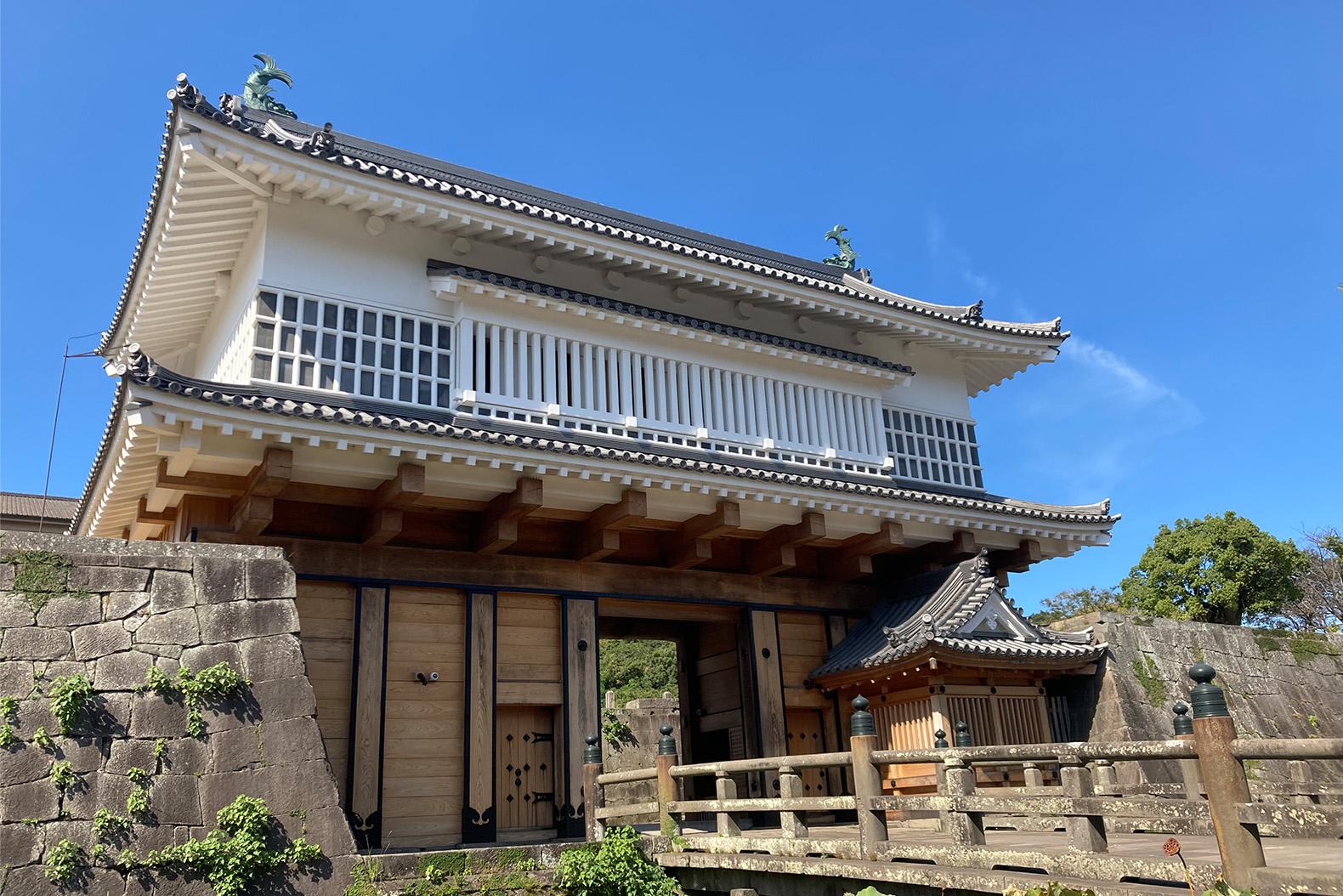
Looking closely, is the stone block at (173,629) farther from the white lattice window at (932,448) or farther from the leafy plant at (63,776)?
the white lattice window at (932,448)

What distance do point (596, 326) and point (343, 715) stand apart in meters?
5.72

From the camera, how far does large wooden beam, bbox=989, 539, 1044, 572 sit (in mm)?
14805

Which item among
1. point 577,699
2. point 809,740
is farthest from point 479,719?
point 809,740

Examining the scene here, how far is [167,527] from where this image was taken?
480 inches

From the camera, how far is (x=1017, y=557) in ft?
49.1

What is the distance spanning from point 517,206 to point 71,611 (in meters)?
6.54

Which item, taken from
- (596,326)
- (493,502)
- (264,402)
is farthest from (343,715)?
(596,326)

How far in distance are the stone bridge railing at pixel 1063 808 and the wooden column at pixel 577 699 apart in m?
0.48

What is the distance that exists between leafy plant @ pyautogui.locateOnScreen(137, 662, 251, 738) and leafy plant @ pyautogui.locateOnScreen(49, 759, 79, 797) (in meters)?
0.72

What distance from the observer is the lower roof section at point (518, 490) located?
31.0 feet

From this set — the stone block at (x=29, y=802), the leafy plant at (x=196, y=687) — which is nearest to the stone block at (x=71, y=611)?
the leafy plant at (x=196, y=687)

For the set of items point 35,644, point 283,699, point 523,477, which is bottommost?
point 283,699

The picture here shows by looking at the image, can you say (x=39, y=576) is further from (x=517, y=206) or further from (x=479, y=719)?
(x=517, y=206)

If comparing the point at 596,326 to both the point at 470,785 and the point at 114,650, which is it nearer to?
the point at 470,785
